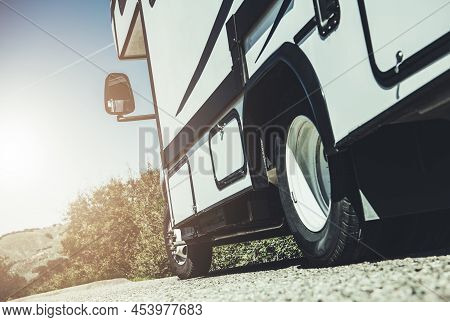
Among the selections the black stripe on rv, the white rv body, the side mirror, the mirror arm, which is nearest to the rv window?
the white rv body

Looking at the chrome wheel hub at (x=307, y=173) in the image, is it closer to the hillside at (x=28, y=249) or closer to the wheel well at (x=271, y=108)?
the wheel well at (x=271, y=108)

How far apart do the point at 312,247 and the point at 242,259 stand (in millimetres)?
4831

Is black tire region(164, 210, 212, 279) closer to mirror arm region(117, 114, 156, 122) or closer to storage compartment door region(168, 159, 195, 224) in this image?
storage compartment door region(168, 159, 195, 224)

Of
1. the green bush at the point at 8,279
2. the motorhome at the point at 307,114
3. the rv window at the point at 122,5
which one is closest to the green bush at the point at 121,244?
the green bush at the point at 8,279

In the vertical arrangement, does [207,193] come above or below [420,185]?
above

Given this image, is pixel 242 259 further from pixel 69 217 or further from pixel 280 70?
pixel 69 217

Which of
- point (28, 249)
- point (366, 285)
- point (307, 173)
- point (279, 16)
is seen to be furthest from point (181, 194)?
point (28, 249)

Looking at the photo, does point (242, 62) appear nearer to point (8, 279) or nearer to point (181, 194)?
point (181, 194)

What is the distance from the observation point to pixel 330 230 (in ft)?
6.42

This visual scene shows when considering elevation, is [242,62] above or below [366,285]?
above

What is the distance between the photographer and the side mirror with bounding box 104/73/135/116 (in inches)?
169

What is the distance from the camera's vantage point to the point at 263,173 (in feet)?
7.65

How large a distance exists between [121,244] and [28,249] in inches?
74.1
